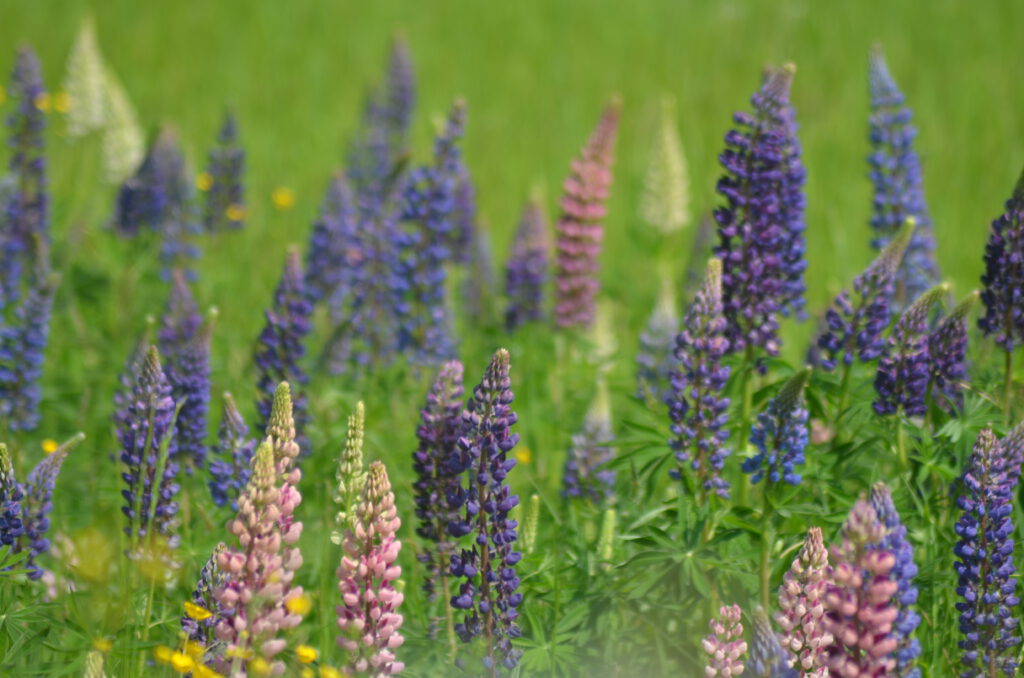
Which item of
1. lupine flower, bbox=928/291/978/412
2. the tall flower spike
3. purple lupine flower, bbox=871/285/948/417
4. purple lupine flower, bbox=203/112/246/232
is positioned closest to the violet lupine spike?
purple lupine flower, bbox=871/285/948/417

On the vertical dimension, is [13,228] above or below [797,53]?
below

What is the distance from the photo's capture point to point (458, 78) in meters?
12.1

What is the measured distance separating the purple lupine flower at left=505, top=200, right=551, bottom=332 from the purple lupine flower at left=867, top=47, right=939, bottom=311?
1806 mm

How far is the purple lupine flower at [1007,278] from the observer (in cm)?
380

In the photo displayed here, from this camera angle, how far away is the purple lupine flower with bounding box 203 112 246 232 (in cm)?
722

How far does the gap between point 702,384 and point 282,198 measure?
5276mm

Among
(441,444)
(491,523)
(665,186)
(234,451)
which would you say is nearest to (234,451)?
(234,451)

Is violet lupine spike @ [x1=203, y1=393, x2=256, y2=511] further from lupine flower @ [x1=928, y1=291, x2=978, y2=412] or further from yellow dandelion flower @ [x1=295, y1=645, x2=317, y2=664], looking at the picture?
lupine flower @ [x1=928, y1=291, x2=978, y2=412]

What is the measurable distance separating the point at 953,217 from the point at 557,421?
435 centimetres

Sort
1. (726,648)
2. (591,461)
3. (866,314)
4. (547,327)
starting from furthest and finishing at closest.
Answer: (547,327) → (591,461) → (866,314) → (726,648)

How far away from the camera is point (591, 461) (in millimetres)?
4758

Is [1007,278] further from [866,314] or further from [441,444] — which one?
[441,444]

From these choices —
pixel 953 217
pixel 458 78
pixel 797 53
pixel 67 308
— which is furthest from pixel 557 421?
pixel 797 53

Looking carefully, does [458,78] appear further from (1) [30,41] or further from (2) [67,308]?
(2) [67,308]
